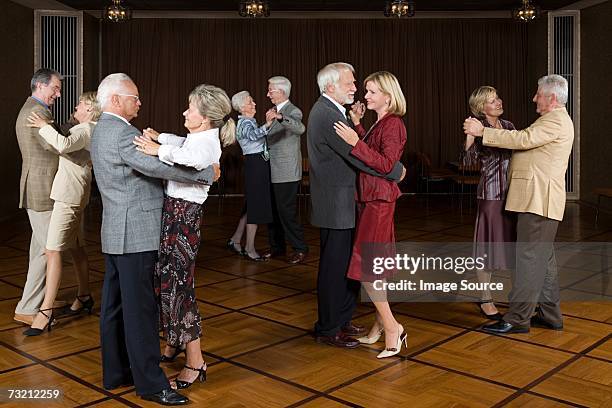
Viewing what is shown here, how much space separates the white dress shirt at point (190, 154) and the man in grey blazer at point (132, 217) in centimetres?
5

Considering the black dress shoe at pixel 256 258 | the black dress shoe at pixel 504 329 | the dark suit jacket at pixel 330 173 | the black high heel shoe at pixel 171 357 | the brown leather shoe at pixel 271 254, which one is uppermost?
the dark suit jacket at pixel 330 173

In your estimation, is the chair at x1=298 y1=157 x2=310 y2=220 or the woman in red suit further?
the chair at x1=298 y1=157 x2=310 y2=220

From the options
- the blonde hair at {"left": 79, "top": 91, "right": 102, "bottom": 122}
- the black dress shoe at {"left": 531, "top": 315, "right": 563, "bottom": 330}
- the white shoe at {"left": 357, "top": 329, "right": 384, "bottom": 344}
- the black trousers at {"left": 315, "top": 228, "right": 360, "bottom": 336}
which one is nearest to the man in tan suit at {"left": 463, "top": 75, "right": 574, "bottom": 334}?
the black dress shoe at {"left": 531, "top": 315, "right": 563, "bottom": 330}

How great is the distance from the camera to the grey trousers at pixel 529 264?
409cm

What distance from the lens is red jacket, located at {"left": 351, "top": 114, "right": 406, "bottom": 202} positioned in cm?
360

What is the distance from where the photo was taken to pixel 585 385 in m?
3.29

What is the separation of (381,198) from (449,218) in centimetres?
592

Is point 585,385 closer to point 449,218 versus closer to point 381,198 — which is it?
point 381,198

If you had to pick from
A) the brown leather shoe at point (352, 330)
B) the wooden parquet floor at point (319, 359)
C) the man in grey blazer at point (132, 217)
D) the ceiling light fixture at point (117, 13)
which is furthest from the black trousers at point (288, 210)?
the ceiling light fixture at point (117, 13)

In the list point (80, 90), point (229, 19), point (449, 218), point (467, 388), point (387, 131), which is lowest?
point (467, 388)

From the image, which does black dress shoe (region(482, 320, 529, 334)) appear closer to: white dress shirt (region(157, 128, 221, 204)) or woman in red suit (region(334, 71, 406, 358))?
woman in red suit (region(334, 71, 406, 358))

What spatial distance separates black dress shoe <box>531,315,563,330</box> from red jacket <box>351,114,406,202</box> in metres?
1.35

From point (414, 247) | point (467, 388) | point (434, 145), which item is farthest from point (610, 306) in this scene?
point (434, 145)

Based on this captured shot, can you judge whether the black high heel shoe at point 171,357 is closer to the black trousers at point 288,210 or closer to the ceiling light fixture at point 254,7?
the black trousers at point 288,210
